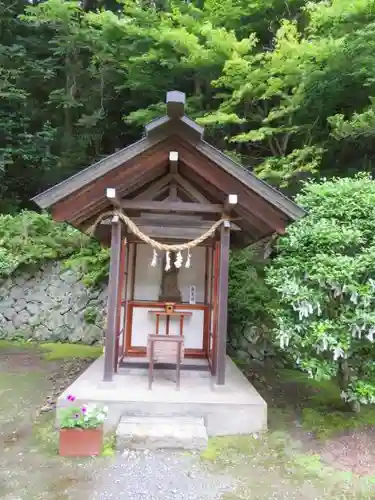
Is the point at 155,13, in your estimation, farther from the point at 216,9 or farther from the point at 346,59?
the point at 346,59

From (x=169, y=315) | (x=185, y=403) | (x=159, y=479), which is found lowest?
(x=159, y=479)

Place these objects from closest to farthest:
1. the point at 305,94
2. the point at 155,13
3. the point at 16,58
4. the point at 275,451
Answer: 1. the point at 275,451
2. the point at 305,94
3. the point at 155,13
4. the point at 16,58

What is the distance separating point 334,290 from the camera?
4.39 m

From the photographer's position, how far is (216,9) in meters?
10.2

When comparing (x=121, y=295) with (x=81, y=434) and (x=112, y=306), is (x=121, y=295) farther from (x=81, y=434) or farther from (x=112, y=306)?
(x=81, y=434)

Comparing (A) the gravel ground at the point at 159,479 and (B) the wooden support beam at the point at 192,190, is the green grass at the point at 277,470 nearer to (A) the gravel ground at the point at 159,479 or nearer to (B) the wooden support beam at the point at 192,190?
(A) the gravel ground at the point at 159,479

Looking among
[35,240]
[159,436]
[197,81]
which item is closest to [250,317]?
[159,436]

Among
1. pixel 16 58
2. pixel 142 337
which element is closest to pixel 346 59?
pixel 142 337

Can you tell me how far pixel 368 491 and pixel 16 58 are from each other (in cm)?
1435

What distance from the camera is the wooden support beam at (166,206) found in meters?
5.12

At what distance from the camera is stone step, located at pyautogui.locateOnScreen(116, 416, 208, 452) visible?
12.6 feet

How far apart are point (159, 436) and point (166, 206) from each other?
2.72 m

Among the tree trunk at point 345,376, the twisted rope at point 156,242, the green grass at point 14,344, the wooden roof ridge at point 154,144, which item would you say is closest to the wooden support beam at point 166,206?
the twisted rope at point 156,242

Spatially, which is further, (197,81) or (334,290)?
(197,81)
